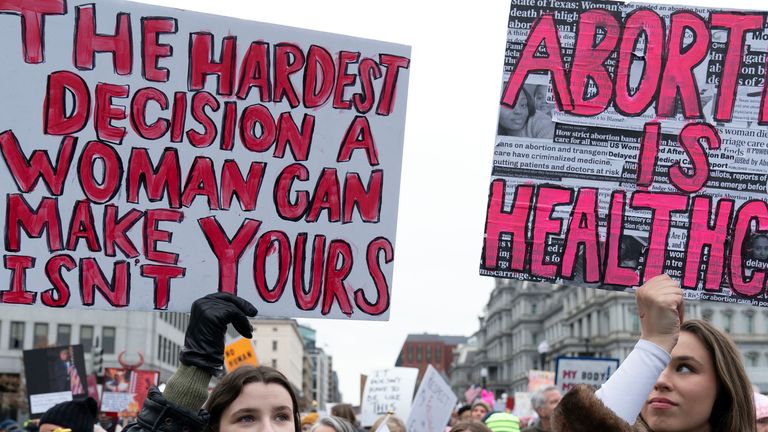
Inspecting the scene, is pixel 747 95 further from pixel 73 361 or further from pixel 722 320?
pixel 722 320

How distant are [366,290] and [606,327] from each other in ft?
299

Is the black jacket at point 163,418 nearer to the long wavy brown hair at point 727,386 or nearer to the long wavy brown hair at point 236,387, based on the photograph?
the long wavy brown hair at point 236,387

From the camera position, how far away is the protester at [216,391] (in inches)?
109

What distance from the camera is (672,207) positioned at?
4.09 m

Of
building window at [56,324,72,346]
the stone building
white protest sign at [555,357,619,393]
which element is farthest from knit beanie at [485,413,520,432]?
building window at [56,324,72,346]

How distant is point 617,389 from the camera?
9.66 ft

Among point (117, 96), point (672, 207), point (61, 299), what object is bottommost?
point (61, 299)

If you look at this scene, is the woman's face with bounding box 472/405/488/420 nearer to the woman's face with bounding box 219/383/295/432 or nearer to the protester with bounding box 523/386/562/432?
the protester with bounding box 523/386/562/432

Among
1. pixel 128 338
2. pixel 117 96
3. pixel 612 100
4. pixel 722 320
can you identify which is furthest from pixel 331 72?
pixel 722 320

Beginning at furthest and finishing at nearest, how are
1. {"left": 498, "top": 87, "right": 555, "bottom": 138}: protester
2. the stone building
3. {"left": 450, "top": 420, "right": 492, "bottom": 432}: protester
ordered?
the stone building
{"left": 450, "top": 420, "right": 492, "bottom": 432}: protester
{"left": 498, "top": 87, "right": 555, "bottom": 138}: protester

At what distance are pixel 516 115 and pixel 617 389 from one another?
1.58 meters

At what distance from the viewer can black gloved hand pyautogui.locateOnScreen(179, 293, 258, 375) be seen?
2.88 m

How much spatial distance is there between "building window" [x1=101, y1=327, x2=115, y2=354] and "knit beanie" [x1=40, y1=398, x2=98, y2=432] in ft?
185

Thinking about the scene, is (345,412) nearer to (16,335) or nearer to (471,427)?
(471,427)
